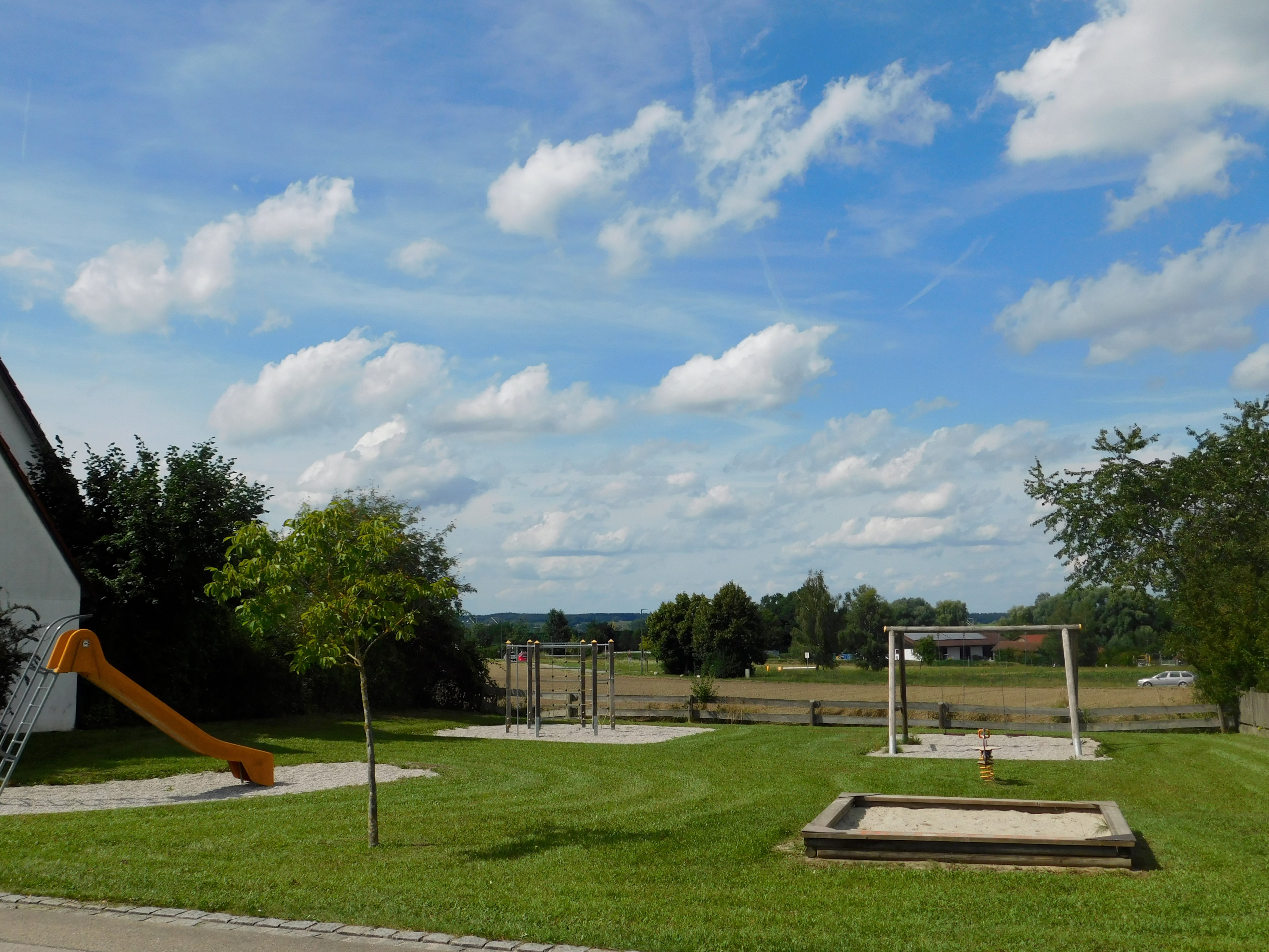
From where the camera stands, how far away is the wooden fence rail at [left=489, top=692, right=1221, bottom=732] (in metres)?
25.6

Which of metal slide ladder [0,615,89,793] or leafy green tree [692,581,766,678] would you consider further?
leafy green tree [692,581,766,678]

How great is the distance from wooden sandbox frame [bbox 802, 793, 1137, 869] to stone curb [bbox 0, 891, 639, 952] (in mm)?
3248

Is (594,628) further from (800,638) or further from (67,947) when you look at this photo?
(67,947)

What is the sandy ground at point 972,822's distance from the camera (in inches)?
405

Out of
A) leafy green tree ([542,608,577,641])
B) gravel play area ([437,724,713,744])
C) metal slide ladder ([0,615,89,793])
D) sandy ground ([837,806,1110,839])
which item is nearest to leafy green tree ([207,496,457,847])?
metal slide ladder ([0,615,89,793])

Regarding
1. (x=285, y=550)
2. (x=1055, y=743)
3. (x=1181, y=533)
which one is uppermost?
(x=1181, y=533)

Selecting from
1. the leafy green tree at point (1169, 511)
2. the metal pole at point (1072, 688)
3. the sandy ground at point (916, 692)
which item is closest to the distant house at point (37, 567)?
the sandy ground at point (916, 692)

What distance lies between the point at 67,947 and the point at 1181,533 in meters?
A: 43.5

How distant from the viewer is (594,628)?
94812mm

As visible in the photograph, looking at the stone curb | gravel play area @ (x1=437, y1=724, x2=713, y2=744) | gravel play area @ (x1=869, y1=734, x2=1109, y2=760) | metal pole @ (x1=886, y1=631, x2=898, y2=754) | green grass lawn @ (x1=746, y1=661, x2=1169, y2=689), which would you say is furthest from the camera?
green grass lawn @ (x1=746, y1=661, x2=1169, y2=689)

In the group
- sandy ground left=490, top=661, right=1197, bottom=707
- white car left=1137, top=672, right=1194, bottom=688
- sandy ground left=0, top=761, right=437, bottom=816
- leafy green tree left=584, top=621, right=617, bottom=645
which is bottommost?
white car left=1137, top=672, right=1194, bottom=688

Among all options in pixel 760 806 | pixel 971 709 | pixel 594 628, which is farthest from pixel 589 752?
pixel 594 628

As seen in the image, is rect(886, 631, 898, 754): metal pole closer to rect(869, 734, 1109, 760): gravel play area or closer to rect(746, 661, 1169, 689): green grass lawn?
rect(869, 734, 1109, 760): gravel play area

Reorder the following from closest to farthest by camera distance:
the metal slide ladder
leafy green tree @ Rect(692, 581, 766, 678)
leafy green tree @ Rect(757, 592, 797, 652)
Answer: the metal slide ladder, leafy green tree @ Rect(692, 581, 766, 678), leafy green tree @ Rect(757, 592, 797, 652)
